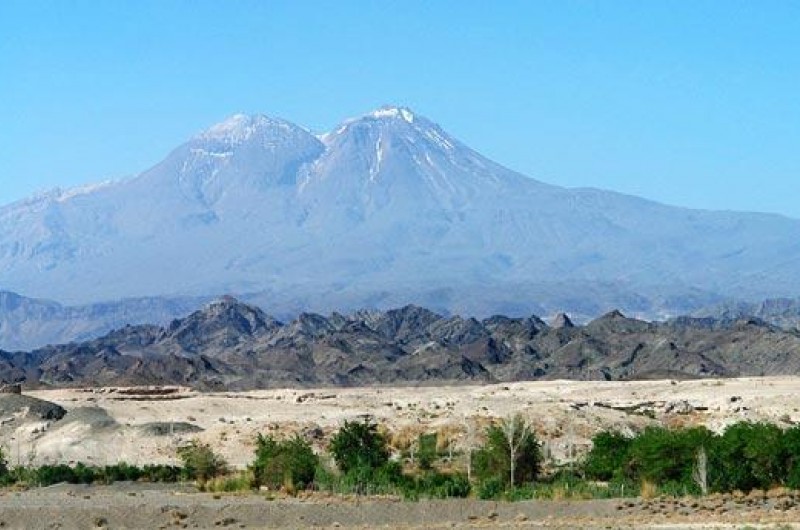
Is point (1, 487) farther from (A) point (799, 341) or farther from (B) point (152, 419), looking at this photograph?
(A) point (799, 341)

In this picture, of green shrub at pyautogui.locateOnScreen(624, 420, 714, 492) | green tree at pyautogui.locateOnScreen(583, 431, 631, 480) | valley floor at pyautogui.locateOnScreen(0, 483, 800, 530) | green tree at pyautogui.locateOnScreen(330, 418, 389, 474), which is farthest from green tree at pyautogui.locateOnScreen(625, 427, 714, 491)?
green tree at pyautogui.locateOnScreen(330, 418, 389, 474)

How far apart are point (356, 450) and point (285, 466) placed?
13.9ft

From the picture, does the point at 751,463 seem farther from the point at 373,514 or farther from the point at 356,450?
the point at 356,450

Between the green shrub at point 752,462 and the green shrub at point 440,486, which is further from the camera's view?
the green shrub at point 752,462

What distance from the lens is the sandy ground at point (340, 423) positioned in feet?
133

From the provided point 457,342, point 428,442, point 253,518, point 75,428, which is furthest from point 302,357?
point 253,518

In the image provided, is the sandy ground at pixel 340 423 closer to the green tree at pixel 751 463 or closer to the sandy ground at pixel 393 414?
the sandy ground at pixel 393 414

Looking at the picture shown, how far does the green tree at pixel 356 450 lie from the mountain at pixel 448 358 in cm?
5843

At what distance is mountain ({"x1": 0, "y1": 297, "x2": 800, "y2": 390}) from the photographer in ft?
399

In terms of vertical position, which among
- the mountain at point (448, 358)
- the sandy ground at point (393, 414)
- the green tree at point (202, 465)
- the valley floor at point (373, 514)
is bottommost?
the valley floor at point (373, 514)

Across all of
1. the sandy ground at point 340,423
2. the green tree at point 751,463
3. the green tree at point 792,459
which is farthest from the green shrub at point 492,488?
the green tree at point 792,459

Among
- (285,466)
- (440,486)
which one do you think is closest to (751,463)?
(440,486)

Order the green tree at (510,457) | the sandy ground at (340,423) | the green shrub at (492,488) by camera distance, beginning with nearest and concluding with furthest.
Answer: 1. the sandy ground at (340,423)
2. the green shrub at (492,488)
3. the green tree at (510,457)

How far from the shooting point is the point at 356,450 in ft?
167
